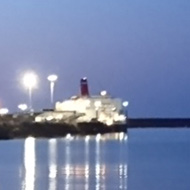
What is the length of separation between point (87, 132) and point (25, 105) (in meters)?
7.75

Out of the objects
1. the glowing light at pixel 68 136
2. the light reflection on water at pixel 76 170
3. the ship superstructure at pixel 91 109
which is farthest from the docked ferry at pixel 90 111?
the light reflection on water at pixel 76 170

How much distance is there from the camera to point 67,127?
94875 mm

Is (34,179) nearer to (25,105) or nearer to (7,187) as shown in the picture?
(7,187)

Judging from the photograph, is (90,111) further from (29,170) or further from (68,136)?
(29,170)

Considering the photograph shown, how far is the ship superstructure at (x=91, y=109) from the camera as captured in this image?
102825 mm

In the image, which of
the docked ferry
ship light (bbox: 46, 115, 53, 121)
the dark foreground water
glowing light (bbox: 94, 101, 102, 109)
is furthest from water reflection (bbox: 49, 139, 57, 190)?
glowing light (bbox: 94, 101, 102, 109)

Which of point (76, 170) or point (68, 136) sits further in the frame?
point (68, 136)

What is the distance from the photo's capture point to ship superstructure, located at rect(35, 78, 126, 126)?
102825mm

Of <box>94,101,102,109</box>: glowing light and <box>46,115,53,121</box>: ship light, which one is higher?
<box>94,101,102,109</box>: glowing light

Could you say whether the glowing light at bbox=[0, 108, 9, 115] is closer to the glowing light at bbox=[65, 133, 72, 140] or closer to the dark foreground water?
the glowing light at bbox=[65, 133, 72, 140]

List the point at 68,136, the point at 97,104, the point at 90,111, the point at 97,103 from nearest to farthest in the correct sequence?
the point at 68,136
the point at 90,111
the point at 97,104
the point at 97,103

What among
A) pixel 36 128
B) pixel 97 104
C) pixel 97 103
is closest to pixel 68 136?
pixel 36 128

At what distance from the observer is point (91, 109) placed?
10662 centimetres

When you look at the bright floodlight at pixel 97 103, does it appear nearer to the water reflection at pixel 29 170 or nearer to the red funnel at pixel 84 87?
the red funnel at pixel 84 87
